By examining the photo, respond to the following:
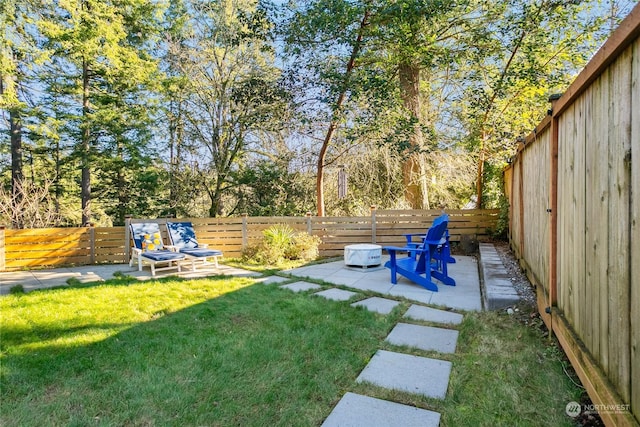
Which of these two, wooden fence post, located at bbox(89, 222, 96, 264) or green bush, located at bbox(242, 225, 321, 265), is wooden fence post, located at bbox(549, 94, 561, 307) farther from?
wooden fence post, located at bbox(89, 222, 96, 264)

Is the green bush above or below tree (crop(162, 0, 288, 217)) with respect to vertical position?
below

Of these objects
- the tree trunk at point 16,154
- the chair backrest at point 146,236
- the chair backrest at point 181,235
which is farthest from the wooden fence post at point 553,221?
the tree trunk at point 16,154

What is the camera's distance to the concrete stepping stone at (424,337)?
2.68 metres

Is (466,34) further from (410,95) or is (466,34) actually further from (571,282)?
(571,282)

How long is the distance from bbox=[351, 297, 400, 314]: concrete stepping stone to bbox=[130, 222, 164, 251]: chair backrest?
4306mm

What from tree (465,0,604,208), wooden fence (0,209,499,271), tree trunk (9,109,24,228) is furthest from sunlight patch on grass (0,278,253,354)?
tree (465,0,604,208)

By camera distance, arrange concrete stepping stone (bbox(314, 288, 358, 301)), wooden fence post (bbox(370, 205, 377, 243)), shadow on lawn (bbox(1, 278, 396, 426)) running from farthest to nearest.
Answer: wooden fence post (bbox(370, 205, 377, 243)) → concrete stepping stone (bbox(314, 288, 358, 301)) → shadow on lawn (bbox(1, 278, 396, 426))

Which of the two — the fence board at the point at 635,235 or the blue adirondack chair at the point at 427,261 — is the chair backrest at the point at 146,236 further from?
the fence board at the point at 635,235

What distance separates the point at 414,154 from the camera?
800 centimetres

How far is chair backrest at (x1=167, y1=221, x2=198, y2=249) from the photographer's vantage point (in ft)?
21.7

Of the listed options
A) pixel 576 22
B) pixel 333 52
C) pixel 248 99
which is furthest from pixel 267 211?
pixel 576 22

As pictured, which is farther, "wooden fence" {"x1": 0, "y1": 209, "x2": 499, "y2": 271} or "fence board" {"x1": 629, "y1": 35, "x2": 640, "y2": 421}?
"wooden fence" {"x1": 0, "y1": 209, "x2": 499, "y2": 271}

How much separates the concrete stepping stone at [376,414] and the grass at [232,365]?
6cm

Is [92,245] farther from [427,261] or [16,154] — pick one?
[427,261]
